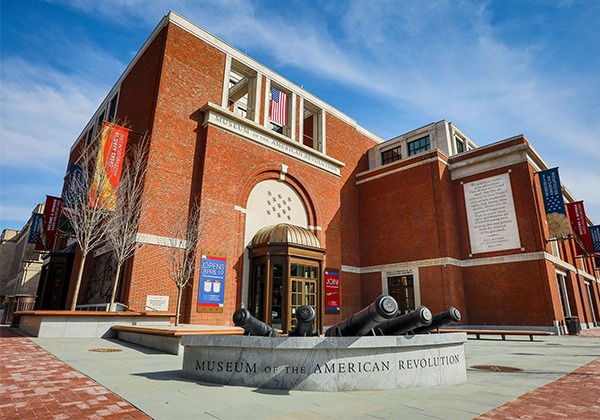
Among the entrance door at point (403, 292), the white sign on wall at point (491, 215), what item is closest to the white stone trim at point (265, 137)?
the entrance door at point (403, 292)

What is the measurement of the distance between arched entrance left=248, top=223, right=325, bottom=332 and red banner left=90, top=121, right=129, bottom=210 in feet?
21.0

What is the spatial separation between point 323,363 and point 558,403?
3.01 meters

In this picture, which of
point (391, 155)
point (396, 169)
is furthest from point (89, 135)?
point (391, 155)

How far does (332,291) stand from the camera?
818 inches

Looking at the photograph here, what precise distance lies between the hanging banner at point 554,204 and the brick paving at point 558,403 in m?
16.3

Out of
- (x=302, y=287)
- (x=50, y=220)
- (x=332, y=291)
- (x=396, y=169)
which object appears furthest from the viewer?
(x=396, y=169)

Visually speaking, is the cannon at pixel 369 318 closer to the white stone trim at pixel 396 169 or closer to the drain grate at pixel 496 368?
the drain grate at pixel 496 368

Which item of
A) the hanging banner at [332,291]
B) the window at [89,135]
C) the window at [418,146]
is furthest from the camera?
the window at [418,146]

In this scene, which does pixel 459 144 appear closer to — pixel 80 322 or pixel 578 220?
pixel 578 220

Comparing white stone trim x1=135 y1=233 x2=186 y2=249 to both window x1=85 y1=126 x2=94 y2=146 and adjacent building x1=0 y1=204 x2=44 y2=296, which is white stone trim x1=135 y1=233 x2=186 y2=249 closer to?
window x1=85 y1=126 x2=94 y2=146

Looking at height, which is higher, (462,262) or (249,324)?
(462,262)

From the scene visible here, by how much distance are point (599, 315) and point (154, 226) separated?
3448 cm

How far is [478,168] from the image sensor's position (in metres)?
21.9

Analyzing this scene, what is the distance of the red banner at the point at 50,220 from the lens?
21.6 metres
